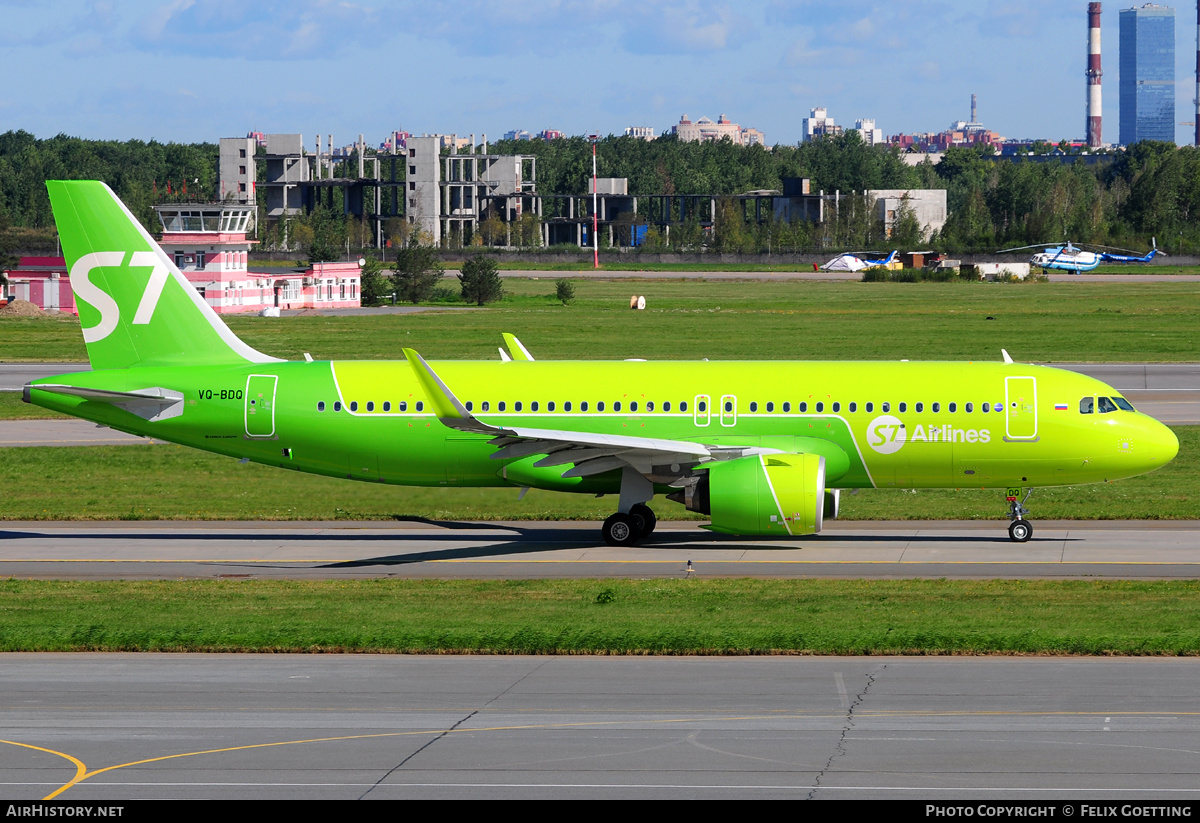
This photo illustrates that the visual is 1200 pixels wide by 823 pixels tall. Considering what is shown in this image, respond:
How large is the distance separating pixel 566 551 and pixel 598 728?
1529cm

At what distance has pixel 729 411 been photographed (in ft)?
111

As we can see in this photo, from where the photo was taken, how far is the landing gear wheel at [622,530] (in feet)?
111

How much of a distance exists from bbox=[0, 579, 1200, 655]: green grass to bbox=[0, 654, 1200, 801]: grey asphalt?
0.64 m

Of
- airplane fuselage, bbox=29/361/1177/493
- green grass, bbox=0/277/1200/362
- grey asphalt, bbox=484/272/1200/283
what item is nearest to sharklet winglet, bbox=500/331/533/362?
airplane fuselage, bbox=29/361/1177/493

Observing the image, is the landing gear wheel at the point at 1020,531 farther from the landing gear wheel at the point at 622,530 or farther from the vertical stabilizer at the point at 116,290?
the vertical stabilizer at the point at 116,290

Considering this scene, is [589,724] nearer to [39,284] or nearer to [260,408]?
[260,408]

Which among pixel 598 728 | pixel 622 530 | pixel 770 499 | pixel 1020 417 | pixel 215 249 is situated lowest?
pixel 622 530

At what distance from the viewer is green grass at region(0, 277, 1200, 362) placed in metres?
82.9

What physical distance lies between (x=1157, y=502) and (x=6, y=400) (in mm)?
47492

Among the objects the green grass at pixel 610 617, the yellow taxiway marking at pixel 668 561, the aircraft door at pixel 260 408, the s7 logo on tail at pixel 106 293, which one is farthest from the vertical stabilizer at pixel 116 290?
the green grass at pixel 610 617

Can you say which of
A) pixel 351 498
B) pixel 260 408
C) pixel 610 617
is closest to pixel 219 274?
pixel 260 408

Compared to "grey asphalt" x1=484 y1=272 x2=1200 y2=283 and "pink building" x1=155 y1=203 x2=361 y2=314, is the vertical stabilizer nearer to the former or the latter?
"pink building" x1=155 y1=203 x2=361 y2=314

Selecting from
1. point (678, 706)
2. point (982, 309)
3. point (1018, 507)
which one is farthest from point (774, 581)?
point (982, 309)

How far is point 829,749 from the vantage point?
1700 centimetres
